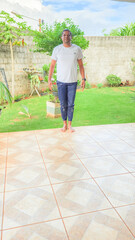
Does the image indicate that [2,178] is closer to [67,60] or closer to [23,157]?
[23,157]

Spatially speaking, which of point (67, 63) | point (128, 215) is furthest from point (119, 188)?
point (67, 63)

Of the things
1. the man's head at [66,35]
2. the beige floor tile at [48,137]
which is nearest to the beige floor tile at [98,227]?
the beige floor tile at [48,137]

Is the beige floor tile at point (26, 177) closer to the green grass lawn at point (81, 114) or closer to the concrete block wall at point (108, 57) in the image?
the green grass lawn at point (81, 114)

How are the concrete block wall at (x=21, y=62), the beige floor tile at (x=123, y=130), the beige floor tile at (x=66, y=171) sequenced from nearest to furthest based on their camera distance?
1. the beige floor tile at (x=66, y=171)
2. the beige floor tile at (x=123, y=130)
3. the concrete block wall at (x=21, y=62)

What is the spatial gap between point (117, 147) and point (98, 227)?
142cm

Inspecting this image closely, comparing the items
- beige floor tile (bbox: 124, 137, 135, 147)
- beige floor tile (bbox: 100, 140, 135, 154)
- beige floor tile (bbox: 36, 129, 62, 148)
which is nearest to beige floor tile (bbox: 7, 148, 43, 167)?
beige floor tile (bbox: 36, 129, 62, 148)

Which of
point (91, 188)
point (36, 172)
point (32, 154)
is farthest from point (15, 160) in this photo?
point (91, 188)

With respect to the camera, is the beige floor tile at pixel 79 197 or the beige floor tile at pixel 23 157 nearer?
the beige floor tile at pixel 79 197

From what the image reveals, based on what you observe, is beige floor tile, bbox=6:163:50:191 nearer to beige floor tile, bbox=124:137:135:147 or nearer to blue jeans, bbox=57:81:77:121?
blue jeans, bbox=57:81:77:121

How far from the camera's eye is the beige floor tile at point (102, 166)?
1.95 m

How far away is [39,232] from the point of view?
1.23 metres

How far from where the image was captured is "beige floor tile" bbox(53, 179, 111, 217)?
4.70 feet

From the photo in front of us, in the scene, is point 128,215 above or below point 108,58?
below

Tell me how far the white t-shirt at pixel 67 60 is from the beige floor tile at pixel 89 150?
0.99 meters
